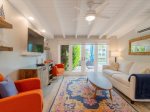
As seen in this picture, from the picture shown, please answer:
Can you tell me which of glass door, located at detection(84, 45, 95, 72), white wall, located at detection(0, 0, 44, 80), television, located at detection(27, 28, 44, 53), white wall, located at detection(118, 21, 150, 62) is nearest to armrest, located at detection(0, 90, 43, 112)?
white wall, located at detection(0, 0, 44, 80)

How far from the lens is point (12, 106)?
187 cm

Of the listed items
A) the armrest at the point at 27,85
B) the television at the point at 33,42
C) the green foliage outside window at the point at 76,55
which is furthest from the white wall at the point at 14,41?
the green foliage outside window at the point at 76,55

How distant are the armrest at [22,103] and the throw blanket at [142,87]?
228cm

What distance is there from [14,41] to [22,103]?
1.85m

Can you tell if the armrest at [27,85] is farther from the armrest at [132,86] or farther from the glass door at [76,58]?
the glass door at [76,58]

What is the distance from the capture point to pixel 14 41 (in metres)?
3.29

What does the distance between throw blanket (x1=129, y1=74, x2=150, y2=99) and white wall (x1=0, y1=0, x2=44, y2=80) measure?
288 centimetres

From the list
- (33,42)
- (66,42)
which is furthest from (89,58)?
(33,42)

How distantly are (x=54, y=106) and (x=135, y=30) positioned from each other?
4.29 meters

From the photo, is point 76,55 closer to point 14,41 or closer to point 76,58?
point 76,58

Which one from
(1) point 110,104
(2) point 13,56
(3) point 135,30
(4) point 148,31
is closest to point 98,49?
(3) point 135,30

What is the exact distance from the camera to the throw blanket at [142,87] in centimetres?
314

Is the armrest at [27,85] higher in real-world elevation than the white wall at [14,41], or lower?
lower

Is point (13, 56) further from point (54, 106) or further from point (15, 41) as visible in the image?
point (54, 106)
